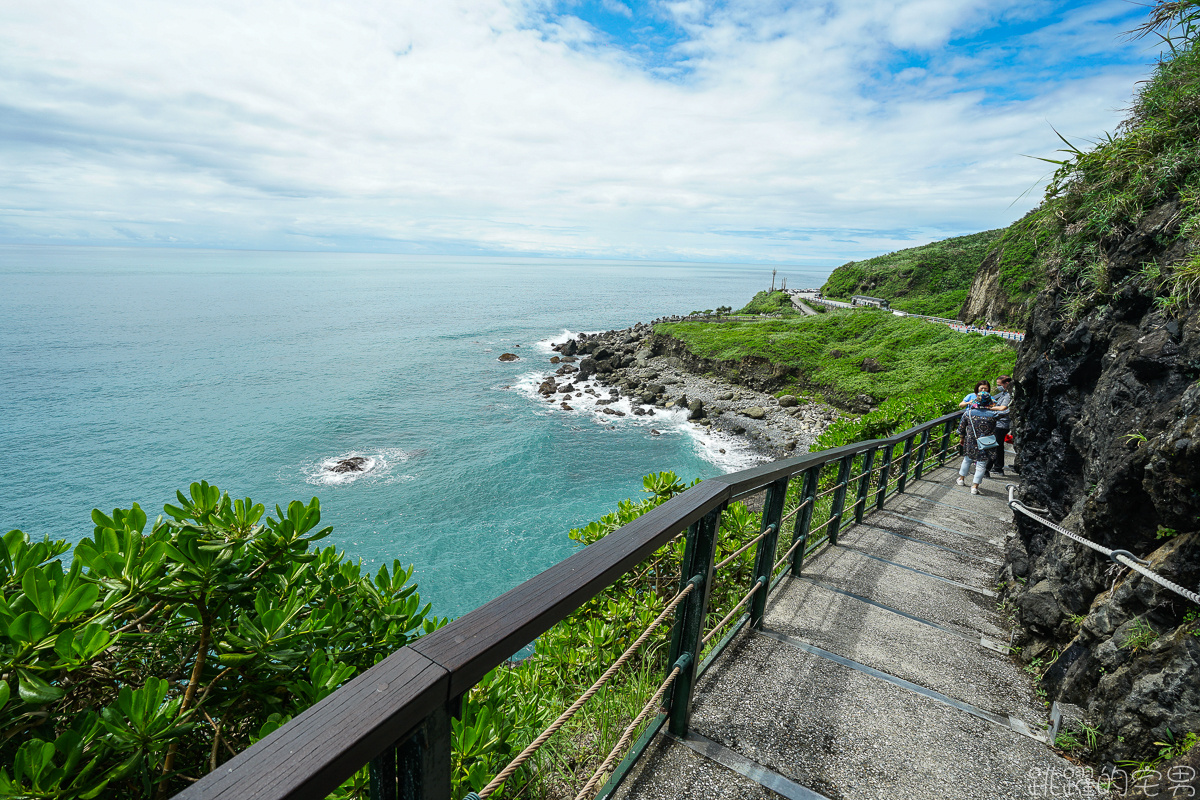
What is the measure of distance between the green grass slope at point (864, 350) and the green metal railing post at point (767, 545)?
22828 mm

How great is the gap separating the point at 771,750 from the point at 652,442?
24.1 metres

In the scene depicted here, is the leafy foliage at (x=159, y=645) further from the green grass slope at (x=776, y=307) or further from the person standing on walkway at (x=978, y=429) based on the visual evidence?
the green grass slope at (x=776, y=307)

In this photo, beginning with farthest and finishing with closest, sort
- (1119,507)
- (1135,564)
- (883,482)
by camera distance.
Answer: (883,482), (1119,507), (1135,564)

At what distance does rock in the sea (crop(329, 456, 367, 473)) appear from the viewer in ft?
79.7

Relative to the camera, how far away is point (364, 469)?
80.2 feet

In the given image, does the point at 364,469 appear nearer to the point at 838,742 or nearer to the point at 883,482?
the point at 883,482

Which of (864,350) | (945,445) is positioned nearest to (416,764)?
(945,445)

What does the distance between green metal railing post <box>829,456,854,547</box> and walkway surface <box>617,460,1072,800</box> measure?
24.7 inches

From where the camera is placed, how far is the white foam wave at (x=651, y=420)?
959 inches

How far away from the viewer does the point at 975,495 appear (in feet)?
28.5

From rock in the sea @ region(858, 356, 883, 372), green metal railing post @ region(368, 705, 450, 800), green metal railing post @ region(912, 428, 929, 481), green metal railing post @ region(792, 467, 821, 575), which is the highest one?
green metal railing post @ region(368, 705, 450, 800)

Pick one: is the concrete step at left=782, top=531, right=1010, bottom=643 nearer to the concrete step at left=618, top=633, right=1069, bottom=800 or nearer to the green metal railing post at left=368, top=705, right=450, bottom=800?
the concrete step at left=618, top=633, right=1069, bottom=800

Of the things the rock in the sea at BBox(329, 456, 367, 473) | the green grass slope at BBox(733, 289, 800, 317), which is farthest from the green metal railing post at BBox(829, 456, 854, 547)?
the green grass slope at BBox(733, 289, 800, 317)

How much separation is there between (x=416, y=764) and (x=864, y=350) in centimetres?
3691
